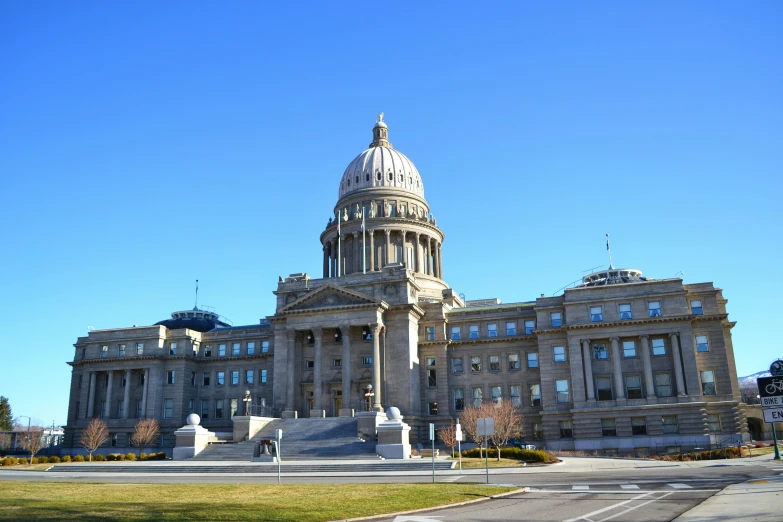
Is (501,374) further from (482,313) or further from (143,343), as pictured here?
(143,343)

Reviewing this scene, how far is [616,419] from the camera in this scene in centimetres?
6538

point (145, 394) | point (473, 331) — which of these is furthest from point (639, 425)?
point (145, 394)

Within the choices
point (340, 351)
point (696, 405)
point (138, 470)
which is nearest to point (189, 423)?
point (138, 470)

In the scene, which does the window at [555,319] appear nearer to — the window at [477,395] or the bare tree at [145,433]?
the window at [477,395]

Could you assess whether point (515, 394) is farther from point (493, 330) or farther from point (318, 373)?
point (318, 373)

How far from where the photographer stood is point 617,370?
66.7 meters

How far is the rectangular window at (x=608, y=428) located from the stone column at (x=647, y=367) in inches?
167

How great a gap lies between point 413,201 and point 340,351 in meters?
30.7

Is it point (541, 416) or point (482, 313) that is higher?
point (482, 313)

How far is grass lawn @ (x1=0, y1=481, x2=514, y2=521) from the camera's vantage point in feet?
66.0

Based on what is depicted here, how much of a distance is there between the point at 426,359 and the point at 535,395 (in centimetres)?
1225

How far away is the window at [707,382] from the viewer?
6481 centimetres

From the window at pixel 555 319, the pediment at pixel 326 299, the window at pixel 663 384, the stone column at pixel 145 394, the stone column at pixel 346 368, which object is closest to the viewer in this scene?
the window at pixel 663 384


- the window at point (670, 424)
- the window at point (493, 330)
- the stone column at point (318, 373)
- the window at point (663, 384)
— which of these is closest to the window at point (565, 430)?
the window at point (670, 424)
